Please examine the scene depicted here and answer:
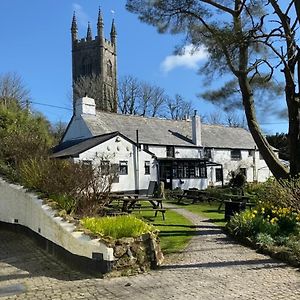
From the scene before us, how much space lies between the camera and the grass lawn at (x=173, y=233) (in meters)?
9.12

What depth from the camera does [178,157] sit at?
3772 cm

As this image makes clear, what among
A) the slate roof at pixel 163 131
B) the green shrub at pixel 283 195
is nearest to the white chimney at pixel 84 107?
the slate roof at pixel 163 131

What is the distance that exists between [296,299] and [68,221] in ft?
14.9

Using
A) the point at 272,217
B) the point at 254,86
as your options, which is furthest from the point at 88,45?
the point at 272,217

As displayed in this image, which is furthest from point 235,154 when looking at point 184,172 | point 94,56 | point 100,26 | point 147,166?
point 100,26

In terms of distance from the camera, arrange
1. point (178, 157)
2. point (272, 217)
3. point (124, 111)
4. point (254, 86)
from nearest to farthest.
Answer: point (272, 217) < point (254, 86) < point (178, 157) < point (124, 111)

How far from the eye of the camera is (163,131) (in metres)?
39.6

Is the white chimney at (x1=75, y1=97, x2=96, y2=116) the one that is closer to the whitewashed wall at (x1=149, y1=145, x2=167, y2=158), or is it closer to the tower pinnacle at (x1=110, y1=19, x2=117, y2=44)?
the whitewashed wall at (x1=149, y1=145, x2=167, y2=158)

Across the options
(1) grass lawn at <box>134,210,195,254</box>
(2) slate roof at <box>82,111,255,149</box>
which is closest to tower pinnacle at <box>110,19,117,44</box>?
(2) slate roof at <box>82,111,255,149</box>

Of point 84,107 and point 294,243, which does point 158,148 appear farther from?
point 294,243

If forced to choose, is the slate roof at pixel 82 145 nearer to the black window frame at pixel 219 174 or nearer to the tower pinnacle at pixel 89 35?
the black window frame at pixel 219 174

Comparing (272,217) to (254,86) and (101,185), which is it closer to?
(101,185)

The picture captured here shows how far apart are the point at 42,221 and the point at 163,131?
30733 mm

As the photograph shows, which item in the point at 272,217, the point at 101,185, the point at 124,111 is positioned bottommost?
the point at 272,217
